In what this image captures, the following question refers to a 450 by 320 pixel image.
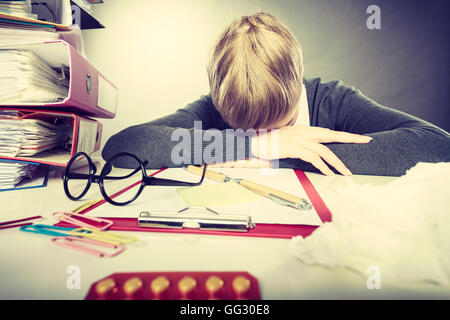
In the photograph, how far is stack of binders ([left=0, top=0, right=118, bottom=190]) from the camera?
440 millimetres

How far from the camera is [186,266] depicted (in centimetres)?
20

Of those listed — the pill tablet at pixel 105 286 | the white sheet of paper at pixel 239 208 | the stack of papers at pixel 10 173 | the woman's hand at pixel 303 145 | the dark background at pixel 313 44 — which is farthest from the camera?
the dark background at pixel 313 44

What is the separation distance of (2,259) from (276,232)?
10.6 inches

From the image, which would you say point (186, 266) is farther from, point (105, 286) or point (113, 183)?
point (113, 183)

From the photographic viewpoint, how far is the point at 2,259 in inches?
8.6

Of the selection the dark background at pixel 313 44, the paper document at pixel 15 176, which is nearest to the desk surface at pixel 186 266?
the paper document at pixel 15 176

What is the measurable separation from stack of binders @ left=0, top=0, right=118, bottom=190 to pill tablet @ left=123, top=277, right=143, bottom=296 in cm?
36

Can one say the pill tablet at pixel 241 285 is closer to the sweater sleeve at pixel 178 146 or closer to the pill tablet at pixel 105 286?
the pill tablet at pixel 105 286

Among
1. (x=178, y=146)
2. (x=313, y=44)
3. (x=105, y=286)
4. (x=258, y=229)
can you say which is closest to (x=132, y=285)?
(x=105, y=286)

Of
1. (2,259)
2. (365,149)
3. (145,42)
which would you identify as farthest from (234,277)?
(145,42)

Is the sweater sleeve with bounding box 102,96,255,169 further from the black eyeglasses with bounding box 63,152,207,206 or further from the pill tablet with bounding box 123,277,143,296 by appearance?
the pill tablet with bounding box 123,277,143,296

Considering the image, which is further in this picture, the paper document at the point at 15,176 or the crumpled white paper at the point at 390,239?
the paper document at the point at 15,176

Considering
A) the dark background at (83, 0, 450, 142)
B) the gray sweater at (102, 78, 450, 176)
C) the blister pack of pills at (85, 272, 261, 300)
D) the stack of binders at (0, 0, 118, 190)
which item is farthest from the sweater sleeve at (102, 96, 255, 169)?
the dark background at (83, 0, 450, 142)

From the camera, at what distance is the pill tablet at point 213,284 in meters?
0.17
